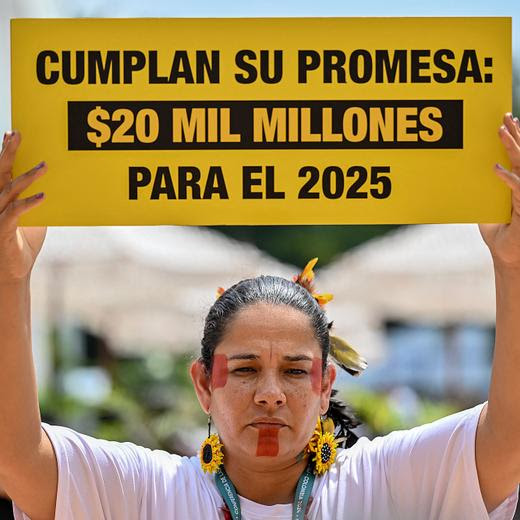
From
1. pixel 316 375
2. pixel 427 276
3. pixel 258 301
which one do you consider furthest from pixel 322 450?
pixel 427 276

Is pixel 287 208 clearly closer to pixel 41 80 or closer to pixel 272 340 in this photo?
pixel 272 340

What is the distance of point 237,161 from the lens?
9.75 feet

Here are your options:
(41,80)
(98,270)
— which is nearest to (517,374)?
(41,80)

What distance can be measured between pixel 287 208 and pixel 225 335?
0.48m

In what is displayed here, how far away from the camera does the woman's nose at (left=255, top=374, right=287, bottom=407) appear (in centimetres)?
299

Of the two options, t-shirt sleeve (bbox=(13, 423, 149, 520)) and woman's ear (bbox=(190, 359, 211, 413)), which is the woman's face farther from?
t-shirt sleeve (bbox=(13, 423, 149, 520))

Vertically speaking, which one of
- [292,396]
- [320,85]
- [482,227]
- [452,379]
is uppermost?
[320,85]

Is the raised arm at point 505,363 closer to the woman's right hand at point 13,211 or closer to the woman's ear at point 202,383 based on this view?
the woman's ear at point 202,383

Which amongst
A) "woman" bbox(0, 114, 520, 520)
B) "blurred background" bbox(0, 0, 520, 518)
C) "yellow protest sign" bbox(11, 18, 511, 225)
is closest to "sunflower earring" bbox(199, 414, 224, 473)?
"woman" bbox(0, 114, 520, 520)

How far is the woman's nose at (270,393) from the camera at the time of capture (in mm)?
2994

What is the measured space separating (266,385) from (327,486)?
36 cm

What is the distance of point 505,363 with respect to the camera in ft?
9.59

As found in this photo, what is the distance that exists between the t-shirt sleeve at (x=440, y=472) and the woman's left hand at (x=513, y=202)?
451mm

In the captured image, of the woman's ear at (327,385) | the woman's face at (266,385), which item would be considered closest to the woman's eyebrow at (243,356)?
the woman's face at (266,385)
